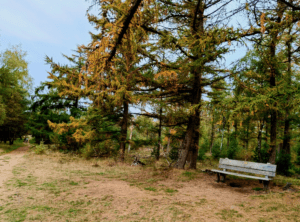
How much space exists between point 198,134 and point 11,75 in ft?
62.5

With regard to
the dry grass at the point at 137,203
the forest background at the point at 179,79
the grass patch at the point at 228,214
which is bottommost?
the dry grass at the point at 137,203

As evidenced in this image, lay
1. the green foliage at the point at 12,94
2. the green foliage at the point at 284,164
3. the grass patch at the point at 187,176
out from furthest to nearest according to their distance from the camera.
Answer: the green foliage at the point at 12,94
the green foliage at the point at 284,164
the grass patch at the point at 187,176

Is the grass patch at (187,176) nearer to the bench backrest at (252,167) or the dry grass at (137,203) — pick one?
the dry grass at (137,203)

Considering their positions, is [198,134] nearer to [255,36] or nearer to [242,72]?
[242,72]

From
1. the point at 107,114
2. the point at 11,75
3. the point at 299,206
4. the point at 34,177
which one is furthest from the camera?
the point at 11,75

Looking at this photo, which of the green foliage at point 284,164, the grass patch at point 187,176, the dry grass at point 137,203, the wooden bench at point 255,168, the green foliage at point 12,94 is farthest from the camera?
the green foliage at point 12,94

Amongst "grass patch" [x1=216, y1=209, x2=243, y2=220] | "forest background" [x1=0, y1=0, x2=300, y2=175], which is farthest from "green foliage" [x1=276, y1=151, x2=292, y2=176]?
"grass patch" [x1=216, y1=209, x2=243, y2=220]

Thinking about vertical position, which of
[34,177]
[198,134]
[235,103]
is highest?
[235,103]

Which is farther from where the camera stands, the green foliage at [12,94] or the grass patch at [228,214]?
the green foliage at [12,94]

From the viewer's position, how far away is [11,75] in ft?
61.4

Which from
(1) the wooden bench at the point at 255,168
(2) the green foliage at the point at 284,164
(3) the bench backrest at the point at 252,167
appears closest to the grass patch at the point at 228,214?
(1) the wooden bench at the point at 255,168

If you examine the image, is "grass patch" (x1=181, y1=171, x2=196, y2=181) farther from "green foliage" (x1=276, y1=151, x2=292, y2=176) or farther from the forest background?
"green foliage" (x1=276, y1=151, x2=292, y2=176)

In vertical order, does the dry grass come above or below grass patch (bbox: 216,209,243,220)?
below

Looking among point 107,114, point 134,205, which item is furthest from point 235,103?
point 107,114
